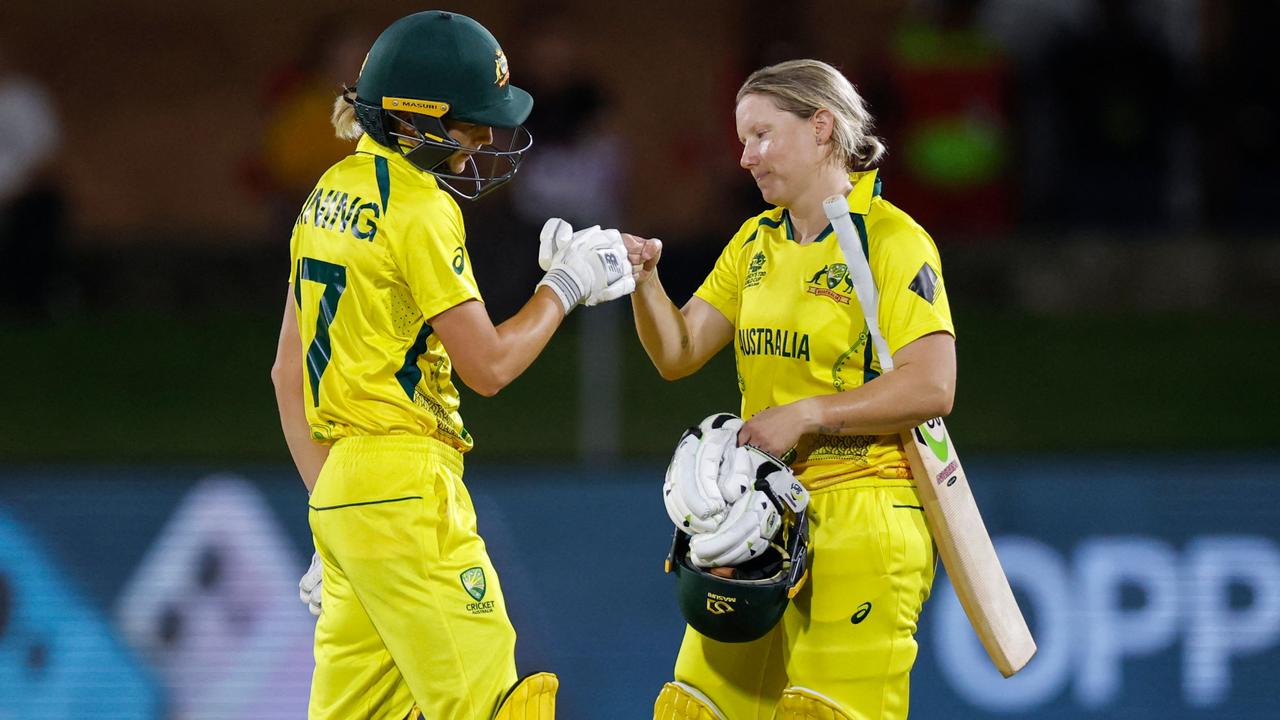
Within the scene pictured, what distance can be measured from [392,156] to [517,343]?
20.6 inches

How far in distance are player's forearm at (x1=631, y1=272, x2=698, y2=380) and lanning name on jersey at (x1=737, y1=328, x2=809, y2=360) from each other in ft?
0.80

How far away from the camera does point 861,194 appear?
13.0 feet

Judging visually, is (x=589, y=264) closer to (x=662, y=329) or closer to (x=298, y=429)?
(x=662, y=329)

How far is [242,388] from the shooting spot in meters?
8.15

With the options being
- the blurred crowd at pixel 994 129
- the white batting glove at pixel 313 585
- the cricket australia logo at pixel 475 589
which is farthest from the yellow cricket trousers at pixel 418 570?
the blurred crowd at pixel 994 129

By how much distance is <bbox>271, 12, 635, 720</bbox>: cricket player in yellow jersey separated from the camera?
12.0 ft

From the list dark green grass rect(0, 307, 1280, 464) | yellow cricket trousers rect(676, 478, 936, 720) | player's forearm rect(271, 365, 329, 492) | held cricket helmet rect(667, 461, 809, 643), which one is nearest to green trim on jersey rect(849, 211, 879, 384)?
yellow cricket trousers rect(676, 478, 936, 720)

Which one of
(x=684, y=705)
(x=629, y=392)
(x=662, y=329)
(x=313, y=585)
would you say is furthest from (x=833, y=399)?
(x=629, y=392)

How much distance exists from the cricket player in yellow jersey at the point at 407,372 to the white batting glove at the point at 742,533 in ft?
1.55

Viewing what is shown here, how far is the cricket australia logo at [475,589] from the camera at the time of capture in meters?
3.71

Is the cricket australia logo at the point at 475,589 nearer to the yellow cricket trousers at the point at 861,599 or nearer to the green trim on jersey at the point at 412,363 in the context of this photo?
the green trim on jersey at the point at 412,363

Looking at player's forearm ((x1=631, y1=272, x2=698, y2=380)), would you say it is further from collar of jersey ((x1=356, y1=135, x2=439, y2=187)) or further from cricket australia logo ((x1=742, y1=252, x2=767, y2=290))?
collar of jersey ((x1=356, y1=135, x2=439, y2=187))

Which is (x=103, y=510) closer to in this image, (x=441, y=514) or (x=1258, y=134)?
(x=441, y=514)

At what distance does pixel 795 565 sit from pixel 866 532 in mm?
213
